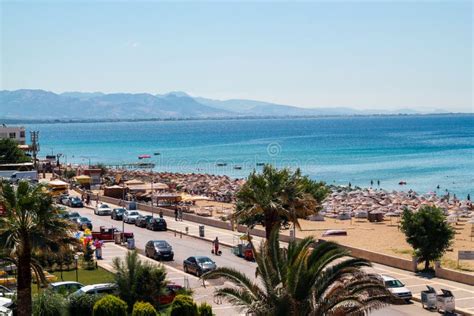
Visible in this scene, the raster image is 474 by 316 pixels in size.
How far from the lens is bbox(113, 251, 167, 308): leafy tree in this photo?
19672 millimetres

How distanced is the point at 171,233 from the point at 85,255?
41.5 ft

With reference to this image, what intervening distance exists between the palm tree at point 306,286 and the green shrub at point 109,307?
2912 millimetres

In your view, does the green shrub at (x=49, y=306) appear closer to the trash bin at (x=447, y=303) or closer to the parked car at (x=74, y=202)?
the trash bin at (x=447, y=303)

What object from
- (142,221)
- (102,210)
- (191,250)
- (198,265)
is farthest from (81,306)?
(102,210)

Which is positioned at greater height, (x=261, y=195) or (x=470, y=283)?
(x=261, y=195)

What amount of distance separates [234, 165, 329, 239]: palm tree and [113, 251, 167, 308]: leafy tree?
363 inches

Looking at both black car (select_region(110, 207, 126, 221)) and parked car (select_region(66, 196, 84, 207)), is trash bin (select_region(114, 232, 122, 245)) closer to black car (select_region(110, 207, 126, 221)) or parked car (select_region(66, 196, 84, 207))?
black car (select_region(110, 207, 126, 221))

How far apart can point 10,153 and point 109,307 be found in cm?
5589

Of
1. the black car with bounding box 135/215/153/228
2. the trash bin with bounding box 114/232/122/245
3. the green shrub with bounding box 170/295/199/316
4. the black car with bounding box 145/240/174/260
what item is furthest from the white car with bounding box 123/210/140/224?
the green shrub with bounding box 170/295/199/316

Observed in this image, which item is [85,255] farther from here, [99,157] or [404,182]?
[99,157]

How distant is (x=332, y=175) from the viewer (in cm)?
10862

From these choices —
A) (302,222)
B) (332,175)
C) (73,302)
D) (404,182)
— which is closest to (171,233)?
(302,222)

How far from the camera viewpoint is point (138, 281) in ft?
65.0

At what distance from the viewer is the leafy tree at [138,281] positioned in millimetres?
19672
